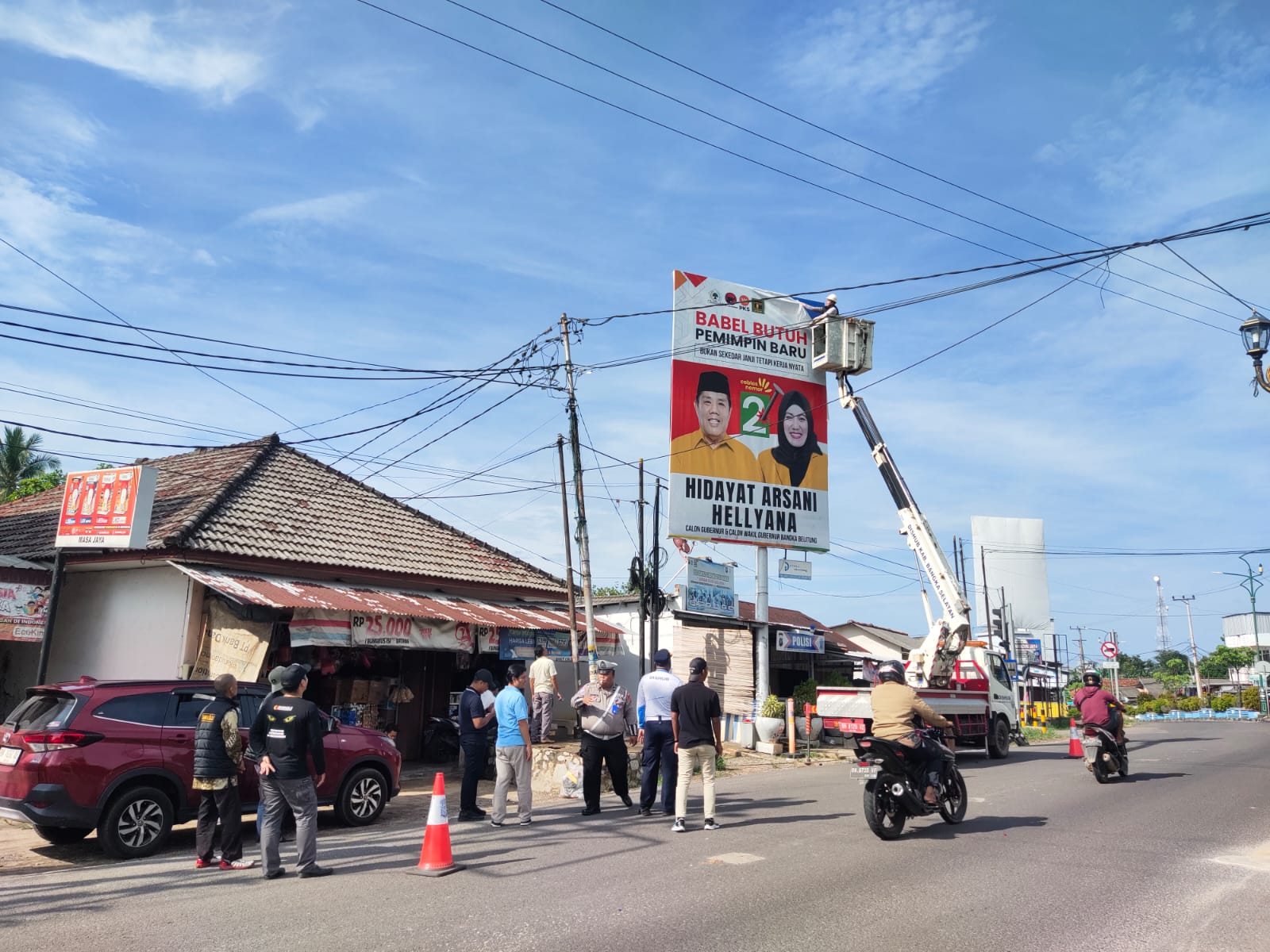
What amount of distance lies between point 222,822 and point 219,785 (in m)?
0.31

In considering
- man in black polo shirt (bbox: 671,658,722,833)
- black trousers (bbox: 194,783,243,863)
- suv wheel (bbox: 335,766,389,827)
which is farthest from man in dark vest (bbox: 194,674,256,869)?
man in black polo shirt (bbox: 671,658,722,833)

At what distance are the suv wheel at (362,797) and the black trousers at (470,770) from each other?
1016mm

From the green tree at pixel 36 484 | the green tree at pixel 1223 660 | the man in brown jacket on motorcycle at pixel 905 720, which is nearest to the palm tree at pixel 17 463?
the green tree at pixel 36 484

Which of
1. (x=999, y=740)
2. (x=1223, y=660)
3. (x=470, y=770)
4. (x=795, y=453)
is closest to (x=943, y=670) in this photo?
(x=999, y=740)

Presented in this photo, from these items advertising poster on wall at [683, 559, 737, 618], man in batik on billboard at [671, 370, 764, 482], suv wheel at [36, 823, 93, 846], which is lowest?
suv wheel at [36, 823, 93, 846]

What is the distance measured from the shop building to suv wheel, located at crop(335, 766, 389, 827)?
4.11 meters

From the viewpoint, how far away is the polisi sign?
84.4 ft

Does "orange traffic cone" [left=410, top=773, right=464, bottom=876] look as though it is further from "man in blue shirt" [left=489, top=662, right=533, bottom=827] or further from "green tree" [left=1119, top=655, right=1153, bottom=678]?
"green tree" [left=1119, top=655, right=1153, bottom=678]

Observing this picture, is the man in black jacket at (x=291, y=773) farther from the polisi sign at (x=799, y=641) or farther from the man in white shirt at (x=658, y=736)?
the polisi sign at (x=799, y=641)

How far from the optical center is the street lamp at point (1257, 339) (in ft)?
39.4

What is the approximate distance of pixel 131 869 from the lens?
27.2 feet

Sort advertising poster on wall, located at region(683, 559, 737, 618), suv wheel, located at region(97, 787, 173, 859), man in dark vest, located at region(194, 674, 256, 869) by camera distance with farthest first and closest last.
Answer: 1. advertising poster on wall, located at region(683, 559, 737, 618)
2. suv wheel, located at region(97, 787, 173, 859)
3. man in dark vest, located at region(194, 674, 256, 869)

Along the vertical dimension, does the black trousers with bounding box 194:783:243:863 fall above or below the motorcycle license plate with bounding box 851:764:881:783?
below

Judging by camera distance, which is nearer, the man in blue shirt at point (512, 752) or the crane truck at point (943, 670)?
the man in blue shirt at point (512, 752)
